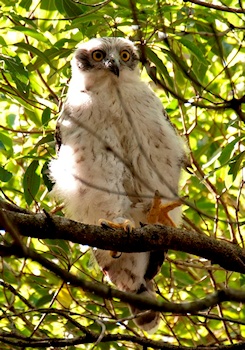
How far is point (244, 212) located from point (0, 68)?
269 cm

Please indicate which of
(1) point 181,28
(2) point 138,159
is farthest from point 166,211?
(1) point 181,28

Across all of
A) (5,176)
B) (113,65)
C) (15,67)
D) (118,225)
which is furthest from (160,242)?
(113,65)

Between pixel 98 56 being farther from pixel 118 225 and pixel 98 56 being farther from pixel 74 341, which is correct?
pixel 74 341

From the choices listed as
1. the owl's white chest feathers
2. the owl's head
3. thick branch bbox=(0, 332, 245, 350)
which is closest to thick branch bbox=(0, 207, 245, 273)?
thick branch bbox=(0, 332, 245, 350)

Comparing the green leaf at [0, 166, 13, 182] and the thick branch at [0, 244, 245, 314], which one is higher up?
the green leaf at [0, 166, 13, 182]

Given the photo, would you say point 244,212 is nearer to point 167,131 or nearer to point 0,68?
point 167,131

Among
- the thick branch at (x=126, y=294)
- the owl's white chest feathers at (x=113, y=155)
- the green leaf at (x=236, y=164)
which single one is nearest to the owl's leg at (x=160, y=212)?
the owl's white chest feathers at (x=113, y=155)

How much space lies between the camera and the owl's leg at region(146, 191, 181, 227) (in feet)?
14.8

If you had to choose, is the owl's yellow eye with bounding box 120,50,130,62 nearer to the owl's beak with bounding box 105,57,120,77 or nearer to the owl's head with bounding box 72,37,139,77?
the owl's head with bounding box 72,37,139,77

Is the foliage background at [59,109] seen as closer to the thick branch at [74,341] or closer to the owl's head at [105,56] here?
the owl's head at [105,56]

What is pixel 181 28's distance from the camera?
221 inches

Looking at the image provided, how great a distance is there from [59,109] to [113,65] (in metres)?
0.68

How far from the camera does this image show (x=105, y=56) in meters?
5.12

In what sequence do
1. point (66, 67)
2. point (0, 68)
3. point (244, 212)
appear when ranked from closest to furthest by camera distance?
point (0, 68) → point (66, 67) → point (244, 212)
